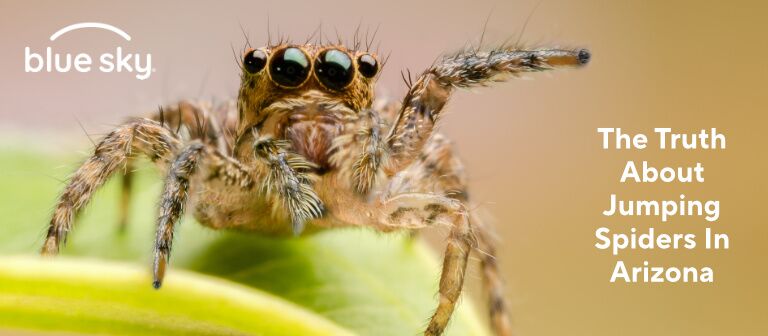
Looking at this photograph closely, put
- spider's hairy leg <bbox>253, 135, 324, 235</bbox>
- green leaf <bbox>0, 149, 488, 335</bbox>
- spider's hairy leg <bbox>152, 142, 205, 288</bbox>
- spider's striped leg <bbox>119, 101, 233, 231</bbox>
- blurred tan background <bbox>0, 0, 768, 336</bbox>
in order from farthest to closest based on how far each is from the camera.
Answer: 1. blurred tan background <bbox>0, 0, 768, 336</bbox>
2. spider's striped leg <bbox>119, 101, 233, 231</bbox>
3. spider's hairy leg <bbox>253, 135, 324, 235</bbox>
4. spider's hairy leg <bbox>152, 142, 205, 288</bbox>
5. green leaf <bbox>0, 149, 488, 335</bbox>

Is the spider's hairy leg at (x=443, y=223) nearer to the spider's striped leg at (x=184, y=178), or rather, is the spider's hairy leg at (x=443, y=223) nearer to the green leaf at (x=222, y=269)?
the green leaf at (x=222, y=269)

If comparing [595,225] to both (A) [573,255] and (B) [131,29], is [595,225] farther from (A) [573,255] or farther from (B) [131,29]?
(B) [131,29]

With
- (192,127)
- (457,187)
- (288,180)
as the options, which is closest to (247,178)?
(288,180)

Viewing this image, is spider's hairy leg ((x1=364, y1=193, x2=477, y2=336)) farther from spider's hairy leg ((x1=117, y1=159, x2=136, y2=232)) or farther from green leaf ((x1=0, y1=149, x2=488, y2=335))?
spider's hairy leg ((x1=117, y1=159, x2=136, y2=232))

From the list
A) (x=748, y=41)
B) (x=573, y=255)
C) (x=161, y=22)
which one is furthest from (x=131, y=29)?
(x=748, y=41)

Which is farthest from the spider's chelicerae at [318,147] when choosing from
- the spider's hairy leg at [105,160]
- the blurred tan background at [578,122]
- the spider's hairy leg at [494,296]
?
the blurred tan background at [578,122]

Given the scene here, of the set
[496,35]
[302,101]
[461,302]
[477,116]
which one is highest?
[477,116]

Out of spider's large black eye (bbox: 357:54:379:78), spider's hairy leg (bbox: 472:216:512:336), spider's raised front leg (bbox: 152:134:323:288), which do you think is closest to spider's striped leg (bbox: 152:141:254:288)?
spider's raised front leg (bbox: 152:134:323:288)
